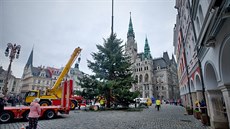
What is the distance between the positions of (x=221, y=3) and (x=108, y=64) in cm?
1797

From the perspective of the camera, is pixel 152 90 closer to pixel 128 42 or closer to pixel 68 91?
pixel 128 42

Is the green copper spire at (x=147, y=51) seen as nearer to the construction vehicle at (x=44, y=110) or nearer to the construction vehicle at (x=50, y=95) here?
the construction vehicle at (x=50, y=95)

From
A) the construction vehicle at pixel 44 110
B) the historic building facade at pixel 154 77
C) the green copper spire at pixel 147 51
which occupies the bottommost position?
the construction vehicle at pixel 44 110

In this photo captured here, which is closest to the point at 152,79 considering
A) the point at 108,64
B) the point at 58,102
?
the point at 108,64

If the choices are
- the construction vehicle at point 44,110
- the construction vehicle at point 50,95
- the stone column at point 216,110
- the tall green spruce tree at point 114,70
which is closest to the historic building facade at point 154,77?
the tall green spruce tree at point 114,70

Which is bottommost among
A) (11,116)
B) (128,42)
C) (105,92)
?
(11,116)

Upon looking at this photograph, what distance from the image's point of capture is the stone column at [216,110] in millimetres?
7444

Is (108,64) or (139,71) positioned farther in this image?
(139,71)

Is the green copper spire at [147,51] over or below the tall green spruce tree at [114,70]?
over

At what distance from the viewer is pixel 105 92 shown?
63.3 ft

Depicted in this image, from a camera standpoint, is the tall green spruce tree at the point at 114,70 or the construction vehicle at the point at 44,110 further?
the tall green spruce tree at the point at 114,70

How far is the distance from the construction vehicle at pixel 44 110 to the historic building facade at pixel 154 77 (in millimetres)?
60443

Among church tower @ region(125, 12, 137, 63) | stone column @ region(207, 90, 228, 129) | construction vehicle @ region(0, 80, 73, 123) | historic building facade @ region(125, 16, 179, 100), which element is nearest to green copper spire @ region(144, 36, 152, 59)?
historic building facade @ region(125, 16, 179, 100)

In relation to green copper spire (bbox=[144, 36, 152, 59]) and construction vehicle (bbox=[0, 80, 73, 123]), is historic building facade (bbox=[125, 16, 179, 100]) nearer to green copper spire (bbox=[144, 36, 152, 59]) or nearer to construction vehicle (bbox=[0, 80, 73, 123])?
green copper spire (bbox=[144, 36, 152, 59])
